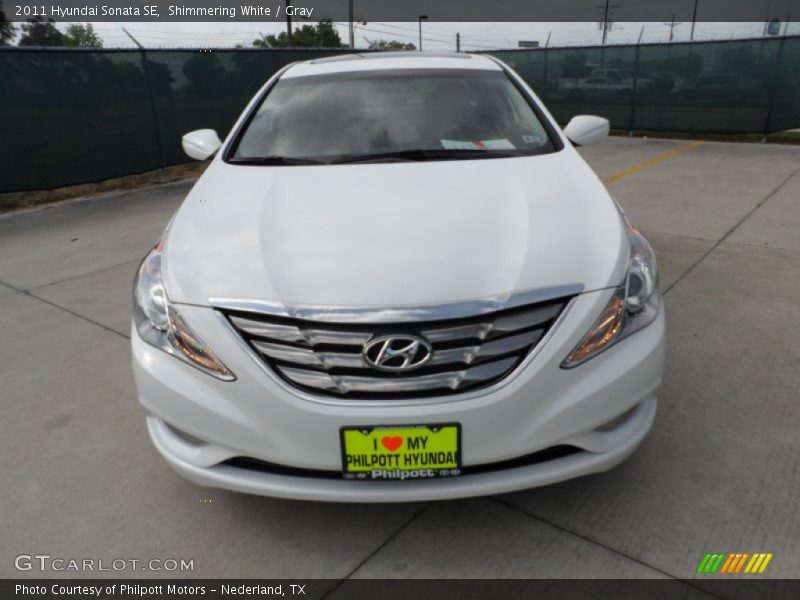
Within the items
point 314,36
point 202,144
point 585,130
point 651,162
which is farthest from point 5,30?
point 585,130

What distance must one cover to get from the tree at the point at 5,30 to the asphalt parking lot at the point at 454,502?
3348cm

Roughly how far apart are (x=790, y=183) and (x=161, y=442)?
25.0ft

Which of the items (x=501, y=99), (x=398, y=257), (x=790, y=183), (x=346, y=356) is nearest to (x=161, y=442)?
(x=346, y=356)

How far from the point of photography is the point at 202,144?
353 centimetres

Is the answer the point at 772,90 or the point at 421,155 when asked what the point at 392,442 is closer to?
the point at 421,155

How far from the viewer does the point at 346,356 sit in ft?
5.87

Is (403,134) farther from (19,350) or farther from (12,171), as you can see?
(12,171)

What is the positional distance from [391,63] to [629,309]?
2.18m

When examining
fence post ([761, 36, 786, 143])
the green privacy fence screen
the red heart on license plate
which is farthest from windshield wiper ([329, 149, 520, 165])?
fence post ([761, 36, 786, 143])

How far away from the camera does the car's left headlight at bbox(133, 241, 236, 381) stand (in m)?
1.88

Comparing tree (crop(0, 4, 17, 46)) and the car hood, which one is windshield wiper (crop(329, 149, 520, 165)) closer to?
the car hood

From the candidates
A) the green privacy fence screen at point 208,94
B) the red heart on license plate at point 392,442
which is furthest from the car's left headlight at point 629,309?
the green privacy fence screen at point 208,94

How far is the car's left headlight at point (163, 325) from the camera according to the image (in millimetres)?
1876

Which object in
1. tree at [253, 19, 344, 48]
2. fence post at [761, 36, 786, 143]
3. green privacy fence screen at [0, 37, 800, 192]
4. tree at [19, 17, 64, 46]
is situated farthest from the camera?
tree at [253, 19, 344, 48]
